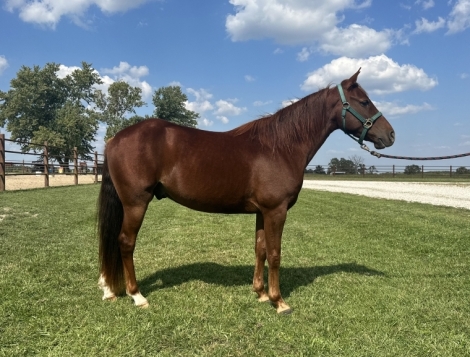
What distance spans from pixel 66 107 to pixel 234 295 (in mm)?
50875

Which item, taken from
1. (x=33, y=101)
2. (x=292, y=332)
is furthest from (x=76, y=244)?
(x=33, y=101)

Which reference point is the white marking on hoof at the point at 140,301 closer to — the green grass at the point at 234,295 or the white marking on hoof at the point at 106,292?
the green grass at the point at 234,295

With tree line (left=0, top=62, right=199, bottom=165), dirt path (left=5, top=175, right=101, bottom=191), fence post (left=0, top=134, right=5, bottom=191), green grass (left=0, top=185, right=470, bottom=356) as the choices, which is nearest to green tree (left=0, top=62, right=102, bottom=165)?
tree line (left=0, top=62, right=199, bottom=165)

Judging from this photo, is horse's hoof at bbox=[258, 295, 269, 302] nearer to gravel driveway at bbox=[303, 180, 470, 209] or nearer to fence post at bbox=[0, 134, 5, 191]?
gravel driveway at bbox=[303, 180, 470, 209]

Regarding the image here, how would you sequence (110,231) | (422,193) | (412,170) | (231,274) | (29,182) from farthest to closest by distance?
(412,170)
(29,182)
(422,193)
(231,274)
(110,231)

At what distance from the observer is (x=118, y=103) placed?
50.7 m

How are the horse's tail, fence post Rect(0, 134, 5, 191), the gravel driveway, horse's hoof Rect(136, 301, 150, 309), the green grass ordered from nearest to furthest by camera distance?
the green grass < horse's hoof Rect(136, 301, 150, 309) < the horse's tail < fence post Rect(0, 134, 5, 191) < the gravel driveway

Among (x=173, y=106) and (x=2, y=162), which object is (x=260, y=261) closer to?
(x=2, y=162)

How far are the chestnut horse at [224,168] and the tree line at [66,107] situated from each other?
43.5 m

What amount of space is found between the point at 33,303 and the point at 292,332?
2.54 metres

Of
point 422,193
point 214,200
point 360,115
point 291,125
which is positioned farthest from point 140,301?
point 422,193

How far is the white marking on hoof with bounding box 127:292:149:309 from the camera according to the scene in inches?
139

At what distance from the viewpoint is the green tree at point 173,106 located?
52219mm

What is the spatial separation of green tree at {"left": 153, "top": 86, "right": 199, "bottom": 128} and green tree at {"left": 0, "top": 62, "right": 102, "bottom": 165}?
934 cm
